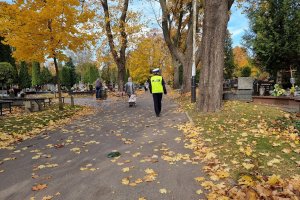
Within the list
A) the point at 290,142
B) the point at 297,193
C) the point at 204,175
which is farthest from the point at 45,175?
the point at 290,142

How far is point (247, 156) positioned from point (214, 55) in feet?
20.5

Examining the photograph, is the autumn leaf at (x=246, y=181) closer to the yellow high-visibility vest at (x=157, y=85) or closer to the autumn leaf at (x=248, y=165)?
the autumn leaf at (x=248, y=165)

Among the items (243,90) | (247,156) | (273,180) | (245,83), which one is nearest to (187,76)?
(243,90)

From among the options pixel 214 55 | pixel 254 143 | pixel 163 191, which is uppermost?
pixel 214 55

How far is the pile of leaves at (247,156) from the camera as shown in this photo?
423 cm

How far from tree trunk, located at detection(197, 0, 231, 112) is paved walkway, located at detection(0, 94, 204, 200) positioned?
2.96m

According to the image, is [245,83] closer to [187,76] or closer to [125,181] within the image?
[187,76]

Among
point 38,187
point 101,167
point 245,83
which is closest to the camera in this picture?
point 38,187

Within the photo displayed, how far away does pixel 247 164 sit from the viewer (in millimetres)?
5285

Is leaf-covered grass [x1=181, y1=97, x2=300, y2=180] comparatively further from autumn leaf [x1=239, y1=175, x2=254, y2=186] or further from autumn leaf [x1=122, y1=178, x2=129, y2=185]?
autumn leaf [x1=122, y1=178, x2=129, y2=185]

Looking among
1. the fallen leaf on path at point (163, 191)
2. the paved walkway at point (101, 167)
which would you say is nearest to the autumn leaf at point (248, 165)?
the paved walkway at point (101, 167)

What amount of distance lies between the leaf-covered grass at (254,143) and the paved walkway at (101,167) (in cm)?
76

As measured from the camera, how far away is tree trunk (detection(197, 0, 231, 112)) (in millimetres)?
11352

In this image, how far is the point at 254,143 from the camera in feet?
21.9
